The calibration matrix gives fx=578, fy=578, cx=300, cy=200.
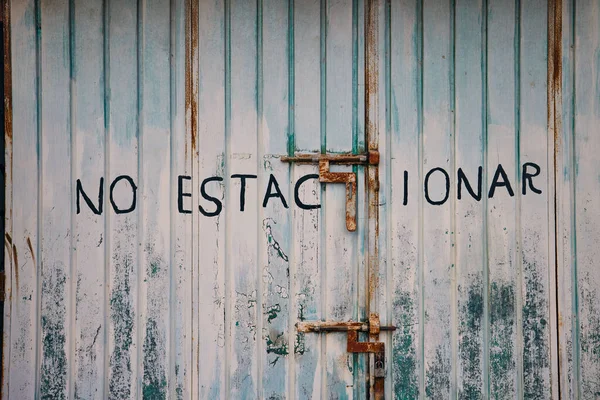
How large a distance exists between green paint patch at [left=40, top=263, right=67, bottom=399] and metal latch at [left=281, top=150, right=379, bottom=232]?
1162 mm

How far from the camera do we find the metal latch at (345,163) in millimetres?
2615

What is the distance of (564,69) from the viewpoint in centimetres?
265

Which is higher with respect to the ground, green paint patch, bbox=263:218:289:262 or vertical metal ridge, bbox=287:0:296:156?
vertical metal ridge, bbox=287:0:296:156

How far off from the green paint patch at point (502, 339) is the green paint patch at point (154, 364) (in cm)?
150

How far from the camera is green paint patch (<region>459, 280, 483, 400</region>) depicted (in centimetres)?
Answer: 264

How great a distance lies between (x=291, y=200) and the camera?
264 cm

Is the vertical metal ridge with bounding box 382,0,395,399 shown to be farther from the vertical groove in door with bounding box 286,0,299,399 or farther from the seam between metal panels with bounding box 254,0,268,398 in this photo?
the seam between metal panels with bounding box 254,0,268,398

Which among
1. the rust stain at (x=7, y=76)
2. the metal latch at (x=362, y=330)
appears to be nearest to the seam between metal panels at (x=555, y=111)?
the metal latch at (x=362, y=330)

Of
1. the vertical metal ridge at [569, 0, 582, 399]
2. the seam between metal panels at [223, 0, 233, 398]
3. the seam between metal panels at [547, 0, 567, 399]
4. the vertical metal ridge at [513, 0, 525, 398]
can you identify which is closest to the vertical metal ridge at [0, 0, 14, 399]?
the seam between metal panels at [223, 0, 233, 398]

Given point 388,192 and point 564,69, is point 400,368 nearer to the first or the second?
point 388,192

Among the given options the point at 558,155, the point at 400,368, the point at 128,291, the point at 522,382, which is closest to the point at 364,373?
the point at 400,368

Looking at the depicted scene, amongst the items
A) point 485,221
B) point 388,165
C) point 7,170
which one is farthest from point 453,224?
point 7,170

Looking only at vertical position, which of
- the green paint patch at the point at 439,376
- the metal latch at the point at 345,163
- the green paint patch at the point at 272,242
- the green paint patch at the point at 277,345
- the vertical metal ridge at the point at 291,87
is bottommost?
the green paint patch at the point at 439,376

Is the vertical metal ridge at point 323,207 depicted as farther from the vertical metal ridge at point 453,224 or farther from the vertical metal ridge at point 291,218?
the vertical metal ridge at point 453,224
